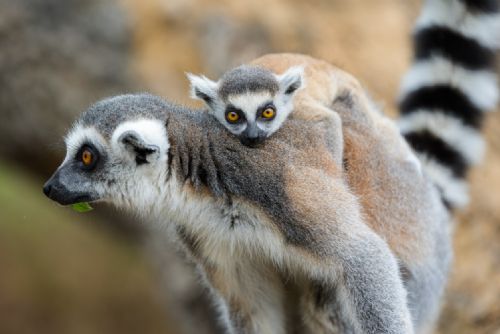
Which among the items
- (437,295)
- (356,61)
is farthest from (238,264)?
(356,61)

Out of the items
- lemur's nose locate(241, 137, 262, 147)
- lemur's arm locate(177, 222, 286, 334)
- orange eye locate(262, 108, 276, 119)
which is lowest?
lemur's arm locate(177, 222, 286, 334)

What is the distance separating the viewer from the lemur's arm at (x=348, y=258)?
13.6 ft

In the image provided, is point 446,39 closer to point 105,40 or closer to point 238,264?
point 238,264

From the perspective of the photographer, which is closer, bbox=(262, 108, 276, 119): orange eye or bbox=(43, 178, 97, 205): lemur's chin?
bbox=(43, 178, 97, 205): lemur's chin

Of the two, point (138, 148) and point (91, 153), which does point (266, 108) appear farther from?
point (91, 153)

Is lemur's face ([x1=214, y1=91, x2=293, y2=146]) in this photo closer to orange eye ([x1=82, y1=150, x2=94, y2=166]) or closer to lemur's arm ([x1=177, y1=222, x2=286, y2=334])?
lemur's arm ([x1=177, y1=222, x2=286, y2=334])

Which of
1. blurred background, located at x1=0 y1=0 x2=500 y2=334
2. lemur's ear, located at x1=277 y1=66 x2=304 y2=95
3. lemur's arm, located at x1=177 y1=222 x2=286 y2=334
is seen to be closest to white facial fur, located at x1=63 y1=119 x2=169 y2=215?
lemur's arm, located at x1=177 y1=222 x2=286 y2=334

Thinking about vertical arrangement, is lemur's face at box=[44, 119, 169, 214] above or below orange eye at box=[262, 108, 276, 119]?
below

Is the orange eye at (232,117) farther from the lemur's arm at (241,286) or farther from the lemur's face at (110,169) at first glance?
the lemur's arm at (241,286)

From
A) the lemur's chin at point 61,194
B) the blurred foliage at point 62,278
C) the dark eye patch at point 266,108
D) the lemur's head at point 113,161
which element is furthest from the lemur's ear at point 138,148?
the blurred foliage at point 62,278

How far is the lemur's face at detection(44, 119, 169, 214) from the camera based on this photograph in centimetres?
417

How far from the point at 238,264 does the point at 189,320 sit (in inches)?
162

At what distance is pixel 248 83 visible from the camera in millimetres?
4730

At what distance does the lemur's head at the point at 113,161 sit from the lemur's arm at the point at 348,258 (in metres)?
0.75
